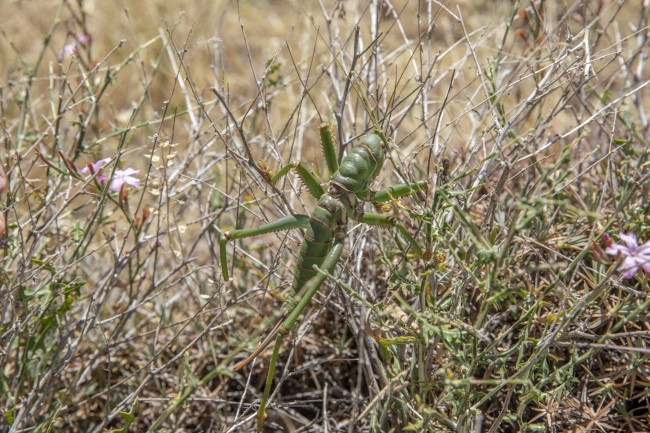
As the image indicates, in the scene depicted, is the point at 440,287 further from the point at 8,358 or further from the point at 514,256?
the point at 8,358

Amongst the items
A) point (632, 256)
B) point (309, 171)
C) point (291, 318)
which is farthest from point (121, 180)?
point (632, 256)

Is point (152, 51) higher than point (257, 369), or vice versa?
point (152, 51)

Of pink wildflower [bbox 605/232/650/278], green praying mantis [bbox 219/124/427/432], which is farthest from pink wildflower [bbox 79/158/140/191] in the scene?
pink wildflower [bbox 605/232/650/278]

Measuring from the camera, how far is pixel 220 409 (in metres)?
2.00

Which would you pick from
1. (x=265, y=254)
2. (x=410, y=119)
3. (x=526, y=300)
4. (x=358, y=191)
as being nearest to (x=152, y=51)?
(x=410, y=119)

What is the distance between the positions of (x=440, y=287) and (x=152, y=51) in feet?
11.1

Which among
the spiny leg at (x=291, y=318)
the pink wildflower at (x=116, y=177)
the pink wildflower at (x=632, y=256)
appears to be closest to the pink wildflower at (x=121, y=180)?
the pink wildflower at (x=116, y=177)

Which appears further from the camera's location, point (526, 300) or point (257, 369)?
point (257, 369)

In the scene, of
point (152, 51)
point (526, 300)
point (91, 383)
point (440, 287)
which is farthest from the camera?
point (152, 51)

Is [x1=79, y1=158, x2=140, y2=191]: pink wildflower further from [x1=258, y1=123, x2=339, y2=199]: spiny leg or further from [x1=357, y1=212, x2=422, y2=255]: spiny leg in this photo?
[x1=357, y1=212, x2=422, y2=255]: spiny leg

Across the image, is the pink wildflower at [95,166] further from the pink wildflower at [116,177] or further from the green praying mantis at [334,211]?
the green praying mantis at [334,211]

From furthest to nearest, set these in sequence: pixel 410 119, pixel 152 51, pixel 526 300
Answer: pixel 152 51 < pixel 410 119 < pixel 526 300

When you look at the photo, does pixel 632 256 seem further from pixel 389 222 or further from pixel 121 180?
pixel 121 180

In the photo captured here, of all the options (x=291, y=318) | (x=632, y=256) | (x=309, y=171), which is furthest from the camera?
Result: (x=309, y=171)
